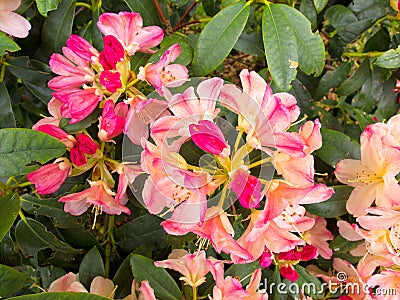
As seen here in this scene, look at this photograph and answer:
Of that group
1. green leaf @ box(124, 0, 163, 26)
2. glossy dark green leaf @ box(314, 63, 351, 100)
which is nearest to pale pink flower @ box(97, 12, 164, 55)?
green leaf @ box(124, 0, 163, 26)

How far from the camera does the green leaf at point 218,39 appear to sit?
1018 mm

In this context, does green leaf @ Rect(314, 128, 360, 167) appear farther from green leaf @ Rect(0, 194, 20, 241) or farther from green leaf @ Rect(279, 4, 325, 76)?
green leaf @ Rect(0, 194, 20, 241)

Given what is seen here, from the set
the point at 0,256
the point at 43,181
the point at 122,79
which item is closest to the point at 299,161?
the point at 122,79

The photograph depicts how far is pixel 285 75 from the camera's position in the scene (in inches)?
39.8

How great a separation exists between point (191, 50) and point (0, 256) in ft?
2.00

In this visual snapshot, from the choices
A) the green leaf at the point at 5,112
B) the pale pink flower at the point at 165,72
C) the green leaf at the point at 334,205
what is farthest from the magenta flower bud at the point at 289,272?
the green leaf at the point at 5,112

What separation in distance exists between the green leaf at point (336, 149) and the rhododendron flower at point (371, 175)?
46mm

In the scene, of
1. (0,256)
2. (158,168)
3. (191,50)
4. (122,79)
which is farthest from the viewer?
(0,256)

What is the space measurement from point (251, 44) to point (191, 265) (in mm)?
514

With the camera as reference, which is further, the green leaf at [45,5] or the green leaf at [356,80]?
the green leaf at [356,80]

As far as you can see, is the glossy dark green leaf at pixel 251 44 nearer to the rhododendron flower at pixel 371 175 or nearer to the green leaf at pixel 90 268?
the rhododendron flower at pixel 371 175

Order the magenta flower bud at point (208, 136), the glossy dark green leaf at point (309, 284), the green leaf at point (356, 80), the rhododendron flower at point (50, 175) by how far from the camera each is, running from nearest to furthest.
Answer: the magenta flower bud at point (208, 136) < the rhododendron flower at point (50, 175) < the glossy dark green leaf at point (309, 284) < the green leaf at point (356, 80)

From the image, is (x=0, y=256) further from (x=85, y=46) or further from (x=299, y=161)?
(x=299, y=161)

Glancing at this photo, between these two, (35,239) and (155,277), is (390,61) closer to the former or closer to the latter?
(155,277)
